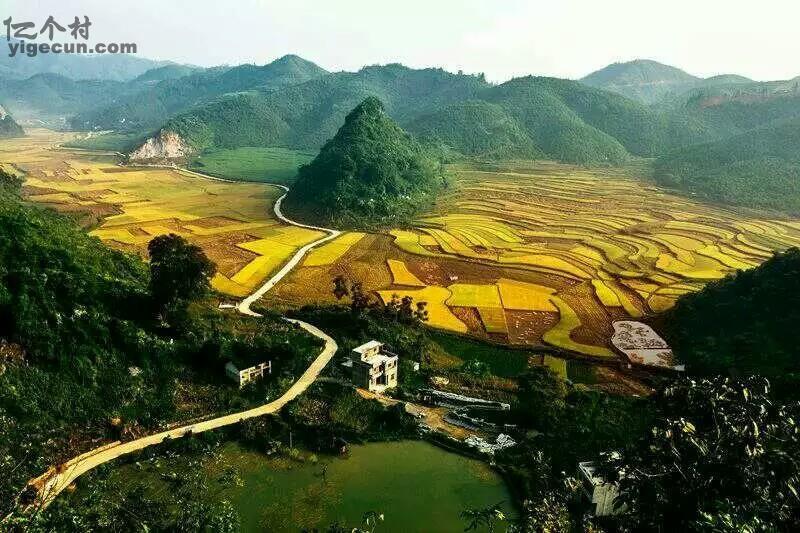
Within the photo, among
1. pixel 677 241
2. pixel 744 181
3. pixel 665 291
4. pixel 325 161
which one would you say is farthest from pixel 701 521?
pixel 744 181

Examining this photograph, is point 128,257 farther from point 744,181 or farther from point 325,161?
point 744,181

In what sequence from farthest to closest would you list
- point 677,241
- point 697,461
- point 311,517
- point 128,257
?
point 677,241 < point 128,257 < point 311,517 < point 697,461

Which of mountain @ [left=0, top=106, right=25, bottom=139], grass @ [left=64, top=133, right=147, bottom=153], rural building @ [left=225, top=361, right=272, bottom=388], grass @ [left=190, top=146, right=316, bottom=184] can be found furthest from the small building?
mountain @ [left=0, top=106, right=25, bottom=139]

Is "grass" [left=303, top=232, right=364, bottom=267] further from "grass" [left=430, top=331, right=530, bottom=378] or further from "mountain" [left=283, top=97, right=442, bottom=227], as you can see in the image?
"grass" [left=430, top=331, right=530, bottom=378]

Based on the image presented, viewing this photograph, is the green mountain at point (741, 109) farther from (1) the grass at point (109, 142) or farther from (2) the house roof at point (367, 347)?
(1) the grass at point (109, 142)

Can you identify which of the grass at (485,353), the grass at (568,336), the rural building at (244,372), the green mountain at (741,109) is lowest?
the rural building at (244,372)

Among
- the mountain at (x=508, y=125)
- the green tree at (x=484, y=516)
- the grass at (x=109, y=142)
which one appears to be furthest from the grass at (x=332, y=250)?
the grass at (x=109, y=142)
